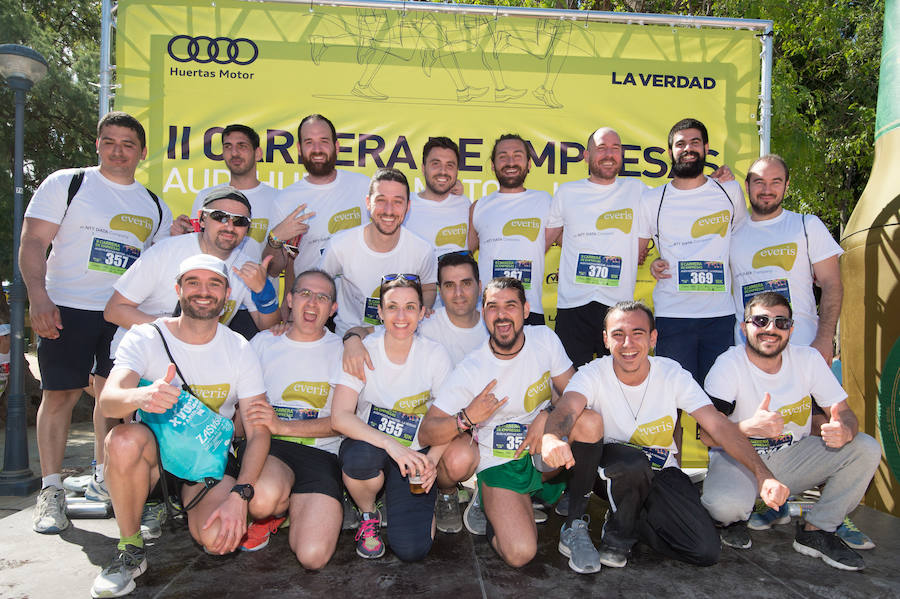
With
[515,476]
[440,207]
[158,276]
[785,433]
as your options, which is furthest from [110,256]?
[785,433]

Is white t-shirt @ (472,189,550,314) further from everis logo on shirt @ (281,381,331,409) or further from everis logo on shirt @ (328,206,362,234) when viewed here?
everis logo on shirt @ (281,381,331,409)

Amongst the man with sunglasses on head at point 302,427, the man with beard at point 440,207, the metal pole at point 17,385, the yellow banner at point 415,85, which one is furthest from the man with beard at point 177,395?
the yellow banner at point 415,85

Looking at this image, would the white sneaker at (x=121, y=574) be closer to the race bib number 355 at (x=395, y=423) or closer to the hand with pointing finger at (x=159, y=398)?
the hand with pointing finger at (x=159, y=398)

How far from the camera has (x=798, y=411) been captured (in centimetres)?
327

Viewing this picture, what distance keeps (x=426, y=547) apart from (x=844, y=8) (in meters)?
11.4

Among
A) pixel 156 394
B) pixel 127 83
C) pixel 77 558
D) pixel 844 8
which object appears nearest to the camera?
pixel 156 394

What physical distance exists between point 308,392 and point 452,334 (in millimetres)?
863

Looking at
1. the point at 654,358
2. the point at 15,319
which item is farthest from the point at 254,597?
the point at 15,319

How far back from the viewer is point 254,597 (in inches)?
98.9

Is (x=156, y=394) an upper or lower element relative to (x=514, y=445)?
upper

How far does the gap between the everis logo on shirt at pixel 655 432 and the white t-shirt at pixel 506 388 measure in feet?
1.59

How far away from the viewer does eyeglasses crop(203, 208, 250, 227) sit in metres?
3.24

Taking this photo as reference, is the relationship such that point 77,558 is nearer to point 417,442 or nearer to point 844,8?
point 417,442

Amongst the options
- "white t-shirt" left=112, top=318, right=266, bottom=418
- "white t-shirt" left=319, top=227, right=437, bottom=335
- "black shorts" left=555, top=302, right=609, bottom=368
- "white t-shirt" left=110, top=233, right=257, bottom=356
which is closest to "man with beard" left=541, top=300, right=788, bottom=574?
"black shorts" left=555, top=302, right=609, bottom=368
